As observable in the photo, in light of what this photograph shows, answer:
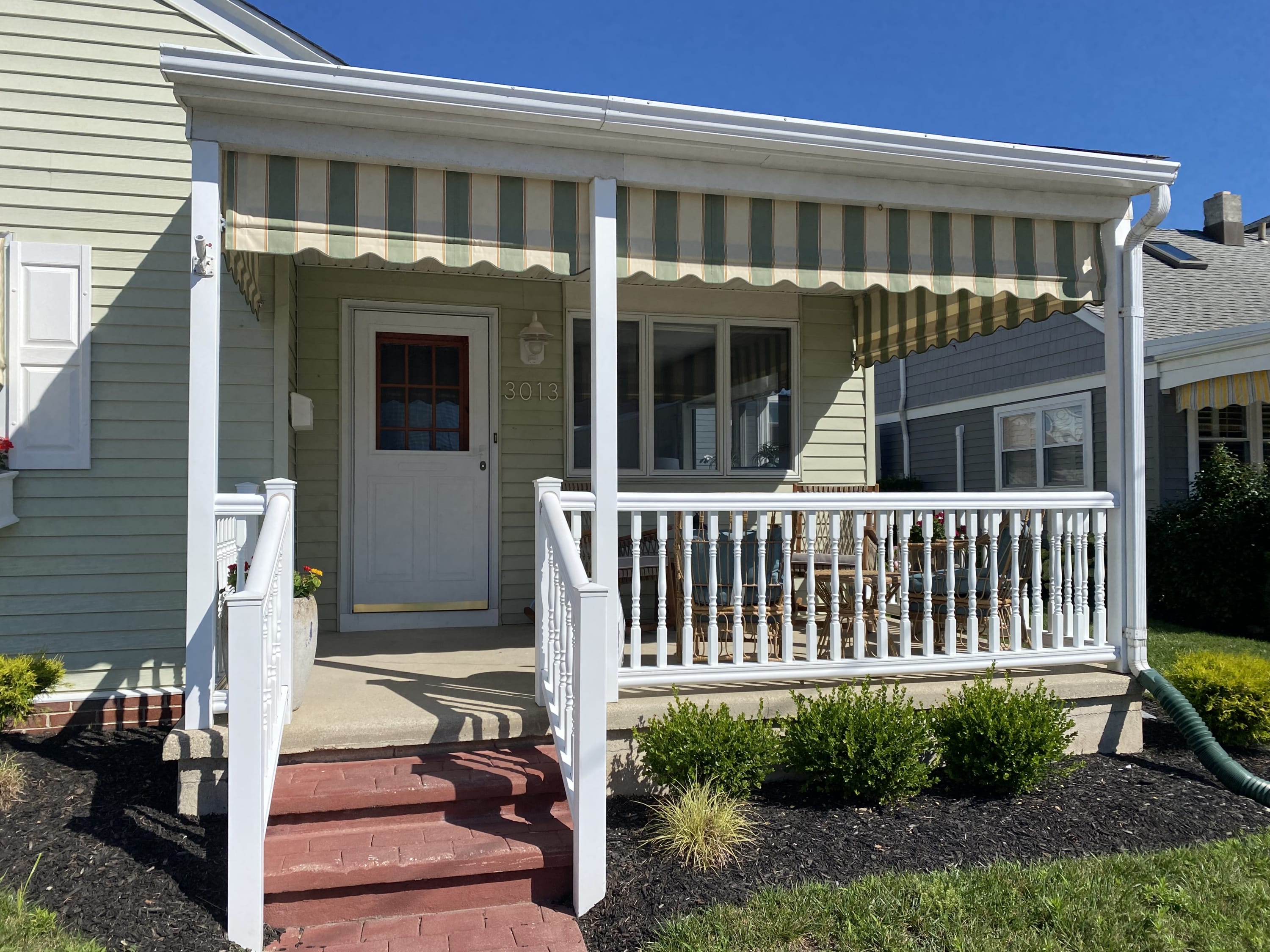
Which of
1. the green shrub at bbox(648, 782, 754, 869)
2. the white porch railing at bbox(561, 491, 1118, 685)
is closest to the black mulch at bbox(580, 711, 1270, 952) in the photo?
the green shrub at bbox(648, 782, 754, 869)

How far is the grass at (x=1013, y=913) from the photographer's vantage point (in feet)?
8.96

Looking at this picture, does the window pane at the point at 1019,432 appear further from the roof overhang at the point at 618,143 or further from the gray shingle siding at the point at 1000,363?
the roof overhang at the point at 618,143

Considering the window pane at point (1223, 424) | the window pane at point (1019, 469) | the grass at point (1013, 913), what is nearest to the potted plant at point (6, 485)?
the grass at point (1013, 913)

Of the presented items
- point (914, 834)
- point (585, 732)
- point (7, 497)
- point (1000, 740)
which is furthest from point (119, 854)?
point (1000, 740)

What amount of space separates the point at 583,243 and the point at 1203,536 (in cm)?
748

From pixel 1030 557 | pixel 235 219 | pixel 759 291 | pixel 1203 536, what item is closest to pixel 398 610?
pixel 235 219

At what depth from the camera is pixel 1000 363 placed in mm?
12383

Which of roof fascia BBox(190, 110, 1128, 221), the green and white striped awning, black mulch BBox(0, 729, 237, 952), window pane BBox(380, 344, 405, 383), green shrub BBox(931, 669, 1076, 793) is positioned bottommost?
black mulch BBox(0, 729, 237, 952)

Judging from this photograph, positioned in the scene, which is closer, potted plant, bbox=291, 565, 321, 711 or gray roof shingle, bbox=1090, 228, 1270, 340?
potted plant, bbox=291, 565, 321, 711

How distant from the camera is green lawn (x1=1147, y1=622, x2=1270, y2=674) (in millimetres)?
6957

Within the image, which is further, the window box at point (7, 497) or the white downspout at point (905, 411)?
the white downspout at point (905, 411)

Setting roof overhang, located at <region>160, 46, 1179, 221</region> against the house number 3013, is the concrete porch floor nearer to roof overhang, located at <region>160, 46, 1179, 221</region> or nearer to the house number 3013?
the house number 3013

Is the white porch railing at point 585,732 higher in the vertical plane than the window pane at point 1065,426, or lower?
lower

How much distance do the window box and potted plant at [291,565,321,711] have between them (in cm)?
194
